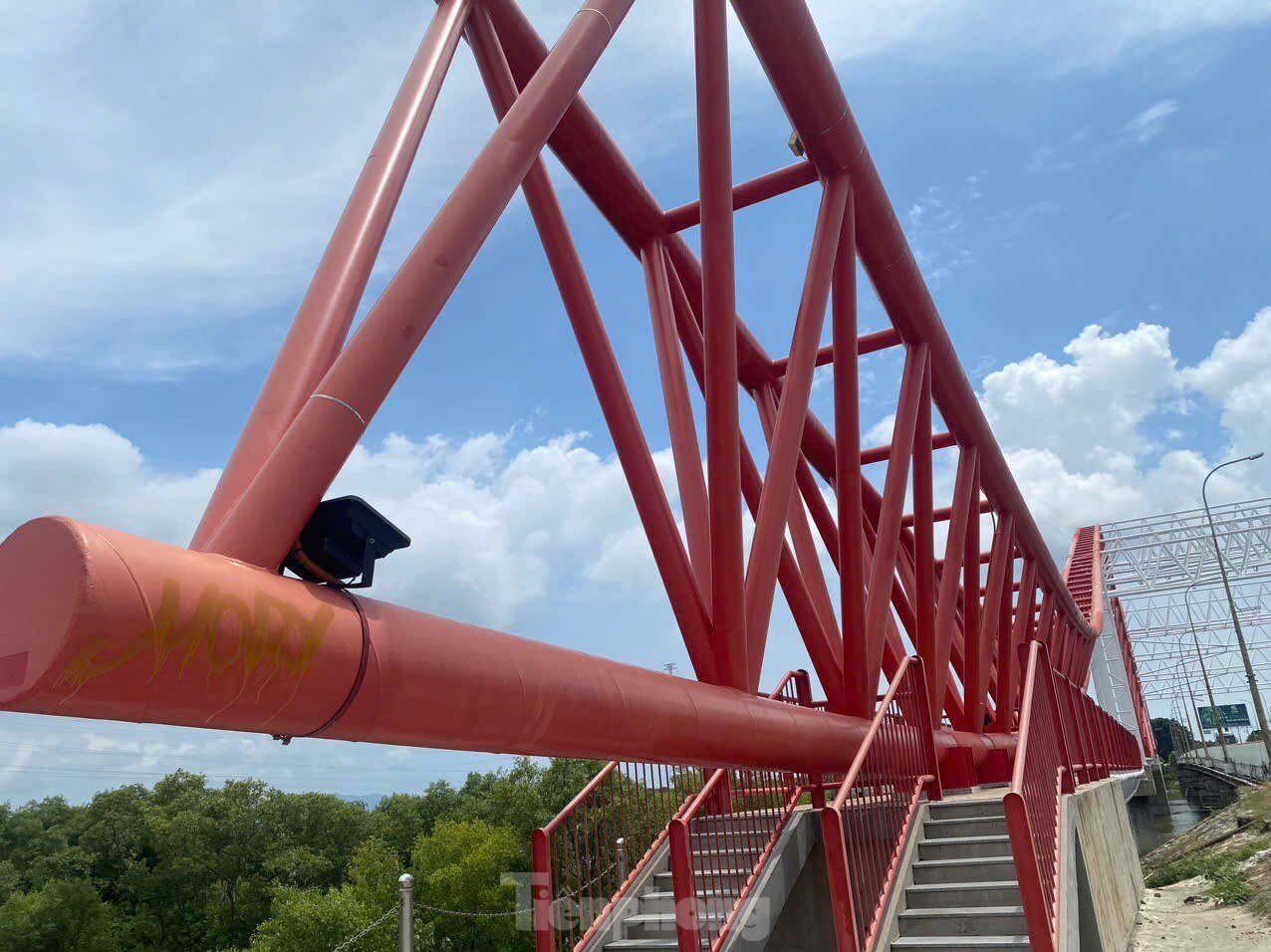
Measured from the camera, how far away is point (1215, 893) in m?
18.8

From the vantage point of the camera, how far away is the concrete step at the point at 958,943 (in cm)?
709

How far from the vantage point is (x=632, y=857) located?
410 inches

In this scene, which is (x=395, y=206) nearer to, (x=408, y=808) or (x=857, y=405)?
(x=857, y=405)

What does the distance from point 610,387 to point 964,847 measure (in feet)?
17.7

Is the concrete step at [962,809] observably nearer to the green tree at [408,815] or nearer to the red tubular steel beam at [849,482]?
the red tubular steel beam at [849,482]

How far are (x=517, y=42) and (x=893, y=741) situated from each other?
7178 millimetres

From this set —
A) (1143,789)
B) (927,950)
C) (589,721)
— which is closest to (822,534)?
(927,950)

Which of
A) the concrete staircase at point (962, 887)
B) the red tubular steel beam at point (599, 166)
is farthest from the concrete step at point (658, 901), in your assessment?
the red tubular steel beam at point (599, 166)

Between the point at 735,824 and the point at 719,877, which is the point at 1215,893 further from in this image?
the point at 719,877

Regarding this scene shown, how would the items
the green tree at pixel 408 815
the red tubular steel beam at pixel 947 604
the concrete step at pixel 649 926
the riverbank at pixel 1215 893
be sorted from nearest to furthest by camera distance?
the concrete step at pixel 649 926
the red tubular steel beam at pixel 947 604
the riverbank at pixel 1215 893
the green tree at pixel 408 815

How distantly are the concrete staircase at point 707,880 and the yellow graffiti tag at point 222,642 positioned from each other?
6598mm

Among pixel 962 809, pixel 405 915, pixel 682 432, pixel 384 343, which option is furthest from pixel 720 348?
pixel 405 915

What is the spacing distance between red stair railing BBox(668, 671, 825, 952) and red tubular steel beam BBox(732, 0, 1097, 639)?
610 centimetres

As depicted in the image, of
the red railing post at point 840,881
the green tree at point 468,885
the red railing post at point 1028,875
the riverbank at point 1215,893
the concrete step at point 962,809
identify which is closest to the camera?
the red railing post at point 840,881
